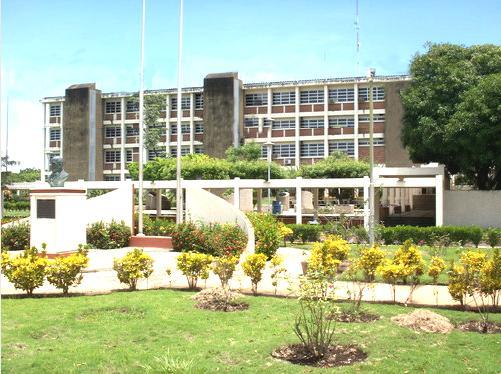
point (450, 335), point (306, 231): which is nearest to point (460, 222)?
point (306, 231)

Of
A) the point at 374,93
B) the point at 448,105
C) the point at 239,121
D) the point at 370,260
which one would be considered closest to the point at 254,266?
the point at 370,260

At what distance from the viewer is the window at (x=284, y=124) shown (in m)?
53.7

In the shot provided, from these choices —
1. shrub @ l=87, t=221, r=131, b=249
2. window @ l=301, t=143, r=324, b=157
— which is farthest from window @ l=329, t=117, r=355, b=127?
shrub @ l=87, t=221, r=131, b=249

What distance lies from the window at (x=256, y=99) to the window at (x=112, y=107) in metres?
12.9

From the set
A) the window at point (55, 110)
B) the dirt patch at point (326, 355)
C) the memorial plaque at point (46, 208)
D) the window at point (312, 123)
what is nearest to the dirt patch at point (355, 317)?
the dirt patch at point (326, 355)

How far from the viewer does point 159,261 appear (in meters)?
17.5

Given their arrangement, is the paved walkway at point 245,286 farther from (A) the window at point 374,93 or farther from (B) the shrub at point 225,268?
(A) the window at point 374,93

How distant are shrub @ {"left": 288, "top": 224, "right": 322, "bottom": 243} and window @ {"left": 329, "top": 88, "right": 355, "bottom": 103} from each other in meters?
28.6

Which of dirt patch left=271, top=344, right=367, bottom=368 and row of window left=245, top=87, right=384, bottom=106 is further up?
row of window left=245, top=87, right=384, bottom=106

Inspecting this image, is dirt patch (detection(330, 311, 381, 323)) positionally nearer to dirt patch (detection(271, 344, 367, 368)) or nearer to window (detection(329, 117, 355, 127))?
dirt patch (detection(271, 344, 367, 368))

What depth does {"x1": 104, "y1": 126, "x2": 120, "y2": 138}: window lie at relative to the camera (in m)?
58.4

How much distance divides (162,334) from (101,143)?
52.4 m

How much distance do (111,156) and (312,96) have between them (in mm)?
20742

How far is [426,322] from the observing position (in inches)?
344
